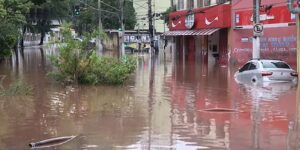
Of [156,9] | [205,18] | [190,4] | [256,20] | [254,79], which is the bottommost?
[254,79]

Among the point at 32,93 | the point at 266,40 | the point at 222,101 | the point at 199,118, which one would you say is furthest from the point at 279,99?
the point at 266,40

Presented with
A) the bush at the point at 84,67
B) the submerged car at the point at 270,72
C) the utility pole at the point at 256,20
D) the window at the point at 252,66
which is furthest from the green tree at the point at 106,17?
the bush at the point at 84,67

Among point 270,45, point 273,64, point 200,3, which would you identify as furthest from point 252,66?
point 200,3

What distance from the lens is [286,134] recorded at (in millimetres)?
11688

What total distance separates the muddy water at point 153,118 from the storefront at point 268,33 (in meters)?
12.6

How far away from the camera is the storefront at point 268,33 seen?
35000 mm

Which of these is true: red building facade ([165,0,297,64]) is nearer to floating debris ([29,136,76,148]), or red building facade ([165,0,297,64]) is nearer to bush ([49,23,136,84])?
bush ([49,23,136,84])

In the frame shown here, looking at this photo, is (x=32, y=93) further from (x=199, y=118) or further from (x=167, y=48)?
(x=167, y=48)

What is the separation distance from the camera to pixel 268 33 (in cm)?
3778

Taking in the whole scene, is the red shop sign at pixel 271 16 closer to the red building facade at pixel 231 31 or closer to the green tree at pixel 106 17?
the red building facade at pixel 231 31

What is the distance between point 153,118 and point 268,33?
2526 centimetres

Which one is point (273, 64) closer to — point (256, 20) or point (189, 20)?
point (256, 20)

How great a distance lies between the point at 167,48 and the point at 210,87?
62.9 metres

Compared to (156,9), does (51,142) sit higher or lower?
lower
